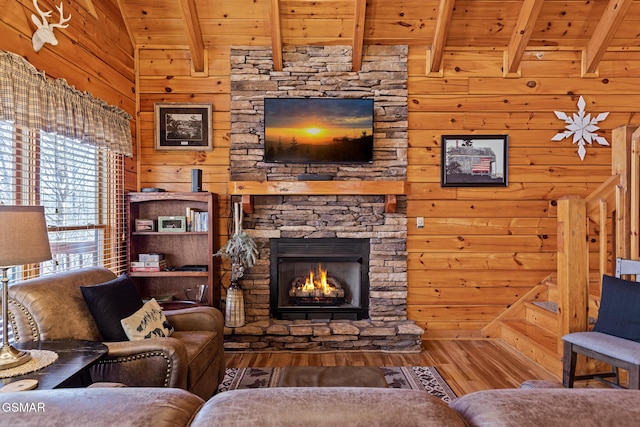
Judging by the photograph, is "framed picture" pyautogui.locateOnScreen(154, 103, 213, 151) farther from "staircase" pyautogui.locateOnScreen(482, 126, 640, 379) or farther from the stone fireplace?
"staircase" pyautogui.locateOnScreen(482, 126, 640, 379)

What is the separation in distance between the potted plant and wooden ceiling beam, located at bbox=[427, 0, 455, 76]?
2.59m

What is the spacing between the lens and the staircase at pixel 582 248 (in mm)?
3039

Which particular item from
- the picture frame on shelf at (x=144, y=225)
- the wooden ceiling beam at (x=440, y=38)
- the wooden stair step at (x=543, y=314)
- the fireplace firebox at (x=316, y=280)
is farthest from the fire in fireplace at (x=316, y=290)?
the wooden ceiling beam at (x=440, y=38)

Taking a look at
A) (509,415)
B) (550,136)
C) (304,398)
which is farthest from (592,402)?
(550,136)

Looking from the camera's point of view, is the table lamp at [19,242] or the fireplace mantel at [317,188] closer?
the table lamp at [19,242]

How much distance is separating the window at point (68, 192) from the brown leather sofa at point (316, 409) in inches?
89.1

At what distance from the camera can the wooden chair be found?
235cm

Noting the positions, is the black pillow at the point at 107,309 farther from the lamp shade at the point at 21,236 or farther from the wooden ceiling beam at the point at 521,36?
the wooden ceiling beam at the point at 521,36

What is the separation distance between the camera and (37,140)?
109 inches

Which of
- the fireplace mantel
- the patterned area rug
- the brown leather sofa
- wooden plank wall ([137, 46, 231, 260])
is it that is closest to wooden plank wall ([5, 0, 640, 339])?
wooden plank wall ([137, 46, 231, 260])

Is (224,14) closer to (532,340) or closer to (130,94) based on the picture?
(130,94)

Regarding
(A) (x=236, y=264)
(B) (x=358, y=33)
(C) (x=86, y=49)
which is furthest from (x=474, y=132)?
(C) (x=86, y=49)

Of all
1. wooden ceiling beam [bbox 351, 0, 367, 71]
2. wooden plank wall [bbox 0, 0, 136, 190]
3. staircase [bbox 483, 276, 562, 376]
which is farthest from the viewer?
wooden ceiling beam [bbox 351, 0, 367, 71]

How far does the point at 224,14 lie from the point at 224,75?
0.58 metres
